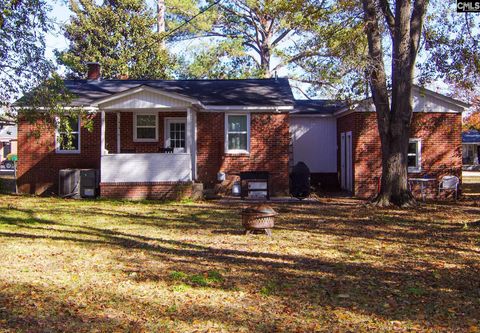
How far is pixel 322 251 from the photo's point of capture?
8625mm

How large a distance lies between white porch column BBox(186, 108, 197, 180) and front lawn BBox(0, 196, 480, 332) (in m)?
5.11

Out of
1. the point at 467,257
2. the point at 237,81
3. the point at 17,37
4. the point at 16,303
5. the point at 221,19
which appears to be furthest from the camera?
the point at 221,19

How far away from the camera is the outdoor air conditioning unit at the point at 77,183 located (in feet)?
57.1

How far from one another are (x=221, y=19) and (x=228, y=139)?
61.5 ft

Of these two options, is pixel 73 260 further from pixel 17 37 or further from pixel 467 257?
pixel 467 257

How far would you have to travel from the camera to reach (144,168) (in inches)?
671

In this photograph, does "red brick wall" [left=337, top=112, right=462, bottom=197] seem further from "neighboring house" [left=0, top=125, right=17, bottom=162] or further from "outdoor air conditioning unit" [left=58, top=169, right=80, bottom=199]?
"neighboring house" [left=0, top=125, right=17, bottom=162]

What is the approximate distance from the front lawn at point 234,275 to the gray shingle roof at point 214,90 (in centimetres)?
699

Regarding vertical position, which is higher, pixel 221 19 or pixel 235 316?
pixel 221 19

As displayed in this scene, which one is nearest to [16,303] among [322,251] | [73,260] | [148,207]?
[73,260]

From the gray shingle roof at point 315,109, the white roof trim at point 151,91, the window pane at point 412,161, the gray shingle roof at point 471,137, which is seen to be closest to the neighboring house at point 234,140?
the window pane at point 412,161

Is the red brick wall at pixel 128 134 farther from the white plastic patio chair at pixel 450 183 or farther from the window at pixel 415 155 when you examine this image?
the white plastic patio chair at pixel 450 183

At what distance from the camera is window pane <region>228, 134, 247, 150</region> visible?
1862 cm

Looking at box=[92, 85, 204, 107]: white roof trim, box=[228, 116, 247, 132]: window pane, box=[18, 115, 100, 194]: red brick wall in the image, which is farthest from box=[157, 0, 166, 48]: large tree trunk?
box=[92, 85, 204, 107]: white roof trim
